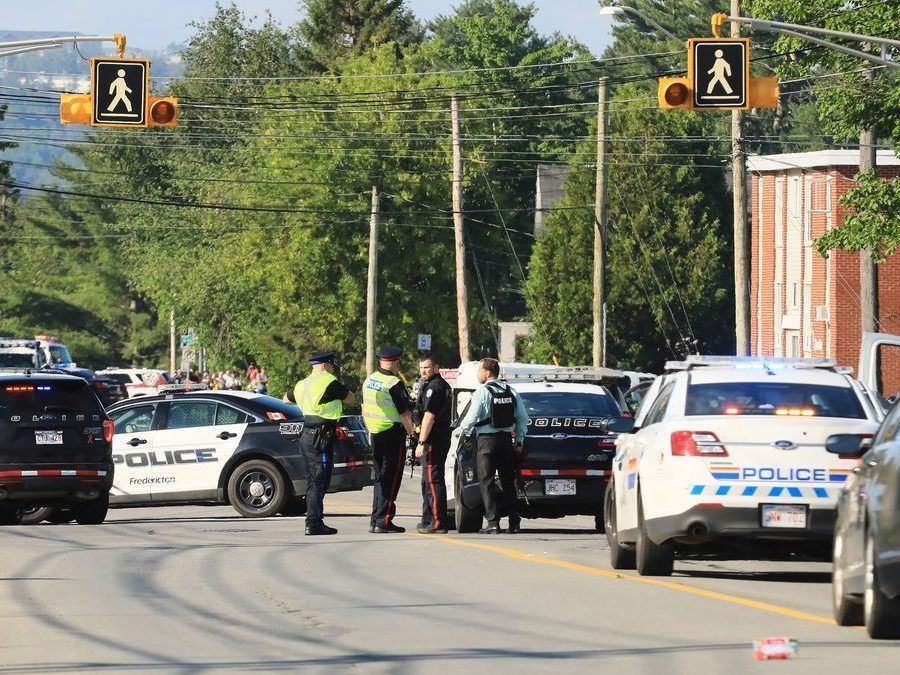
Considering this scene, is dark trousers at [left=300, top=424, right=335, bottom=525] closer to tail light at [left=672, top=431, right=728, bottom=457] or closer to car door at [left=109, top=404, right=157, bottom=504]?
car door at [left=109, top=404, right=157, bottom=504]

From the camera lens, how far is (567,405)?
21500 mm

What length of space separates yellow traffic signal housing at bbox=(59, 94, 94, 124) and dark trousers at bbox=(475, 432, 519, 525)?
371 inches

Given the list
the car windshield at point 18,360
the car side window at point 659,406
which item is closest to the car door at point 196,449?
the car side window at point 659,406

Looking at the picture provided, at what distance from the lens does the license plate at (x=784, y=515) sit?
1377 centimetres

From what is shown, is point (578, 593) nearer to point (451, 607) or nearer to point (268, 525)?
point (451, 607)

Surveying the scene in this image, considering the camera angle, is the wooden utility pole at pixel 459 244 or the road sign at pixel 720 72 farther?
the wooden utility pole at pixel 459 244

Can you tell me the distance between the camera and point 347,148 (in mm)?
74438

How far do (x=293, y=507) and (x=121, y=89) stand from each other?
6569 mm

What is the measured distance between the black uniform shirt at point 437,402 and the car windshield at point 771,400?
5.88 m

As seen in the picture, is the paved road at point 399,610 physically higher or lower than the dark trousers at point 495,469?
lower

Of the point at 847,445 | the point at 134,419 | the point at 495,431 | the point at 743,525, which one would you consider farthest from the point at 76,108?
the point at 847,445

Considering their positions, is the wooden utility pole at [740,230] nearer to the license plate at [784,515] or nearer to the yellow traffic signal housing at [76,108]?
the yellow traffic signal housing at [76,108]

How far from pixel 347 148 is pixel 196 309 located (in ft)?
60.3

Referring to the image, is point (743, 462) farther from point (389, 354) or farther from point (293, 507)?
point (293, 507)
